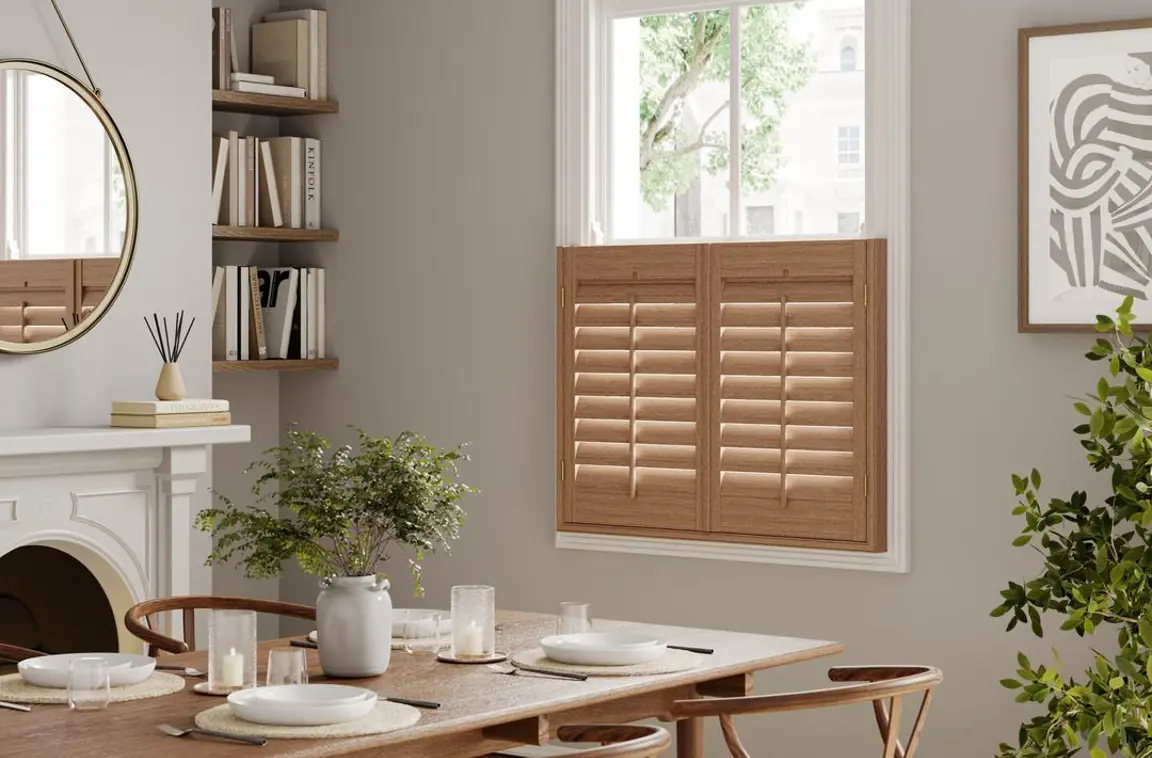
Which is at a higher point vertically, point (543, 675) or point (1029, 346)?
point (1029, 346)

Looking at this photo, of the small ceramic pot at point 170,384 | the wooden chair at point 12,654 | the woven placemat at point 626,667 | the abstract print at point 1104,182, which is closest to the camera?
the woven placemat at point 626,667

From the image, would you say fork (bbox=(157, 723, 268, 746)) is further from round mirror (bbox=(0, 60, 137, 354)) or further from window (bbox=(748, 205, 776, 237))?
window (bbox=(748, 205, 776, 237))

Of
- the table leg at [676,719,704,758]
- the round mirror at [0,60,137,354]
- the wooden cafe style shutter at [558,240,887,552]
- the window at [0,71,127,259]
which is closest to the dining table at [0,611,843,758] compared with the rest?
the table leg at [676,719,704,758]

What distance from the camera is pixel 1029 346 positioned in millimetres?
4453

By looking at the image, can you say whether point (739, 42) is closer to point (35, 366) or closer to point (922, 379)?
point (922, 379)

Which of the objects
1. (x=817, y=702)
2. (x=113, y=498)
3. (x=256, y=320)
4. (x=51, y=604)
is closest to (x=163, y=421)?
(x=113, y=498)

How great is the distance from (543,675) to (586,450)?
2.06 m

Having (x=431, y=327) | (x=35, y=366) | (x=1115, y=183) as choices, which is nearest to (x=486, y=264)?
(x=431, y=327)

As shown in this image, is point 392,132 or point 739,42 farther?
point 392,132

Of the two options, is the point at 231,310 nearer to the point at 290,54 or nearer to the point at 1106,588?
the point at 290,54

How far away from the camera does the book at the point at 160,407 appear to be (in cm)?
462

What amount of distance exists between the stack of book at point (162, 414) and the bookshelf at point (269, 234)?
82 cm

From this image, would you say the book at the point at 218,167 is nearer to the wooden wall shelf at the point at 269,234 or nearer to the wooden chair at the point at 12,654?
the wooden wall shelf at the point at 269,234

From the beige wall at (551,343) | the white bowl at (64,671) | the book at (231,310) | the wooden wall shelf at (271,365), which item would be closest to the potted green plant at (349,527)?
the white bowl at (64,671)
